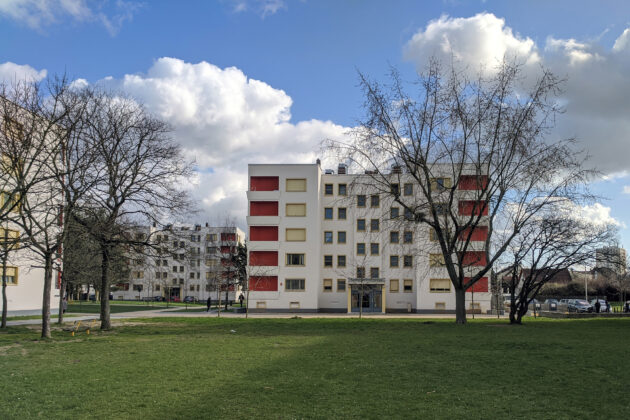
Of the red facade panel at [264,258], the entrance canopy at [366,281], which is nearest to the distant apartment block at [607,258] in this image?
the entrance canopy at [366,281]

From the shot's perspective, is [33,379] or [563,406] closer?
[563,406]

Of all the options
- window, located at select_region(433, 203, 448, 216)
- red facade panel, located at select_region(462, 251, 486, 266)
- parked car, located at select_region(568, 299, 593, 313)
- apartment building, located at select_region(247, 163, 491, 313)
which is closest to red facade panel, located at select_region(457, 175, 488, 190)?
window, located at select_region(433, 203, 448, 216)

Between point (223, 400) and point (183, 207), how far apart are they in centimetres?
1853

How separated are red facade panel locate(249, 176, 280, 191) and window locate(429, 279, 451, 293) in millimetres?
20518

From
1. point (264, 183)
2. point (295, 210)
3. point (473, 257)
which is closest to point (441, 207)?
point (473, 257)

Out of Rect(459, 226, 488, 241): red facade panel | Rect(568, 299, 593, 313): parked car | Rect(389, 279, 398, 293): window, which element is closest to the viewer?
Rect(459, 226, 488, 241): red facade panel

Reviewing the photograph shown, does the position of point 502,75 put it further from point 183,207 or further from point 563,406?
point 563,406

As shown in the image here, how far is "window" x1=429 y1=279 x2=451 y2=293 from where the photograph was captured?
61.0 meters

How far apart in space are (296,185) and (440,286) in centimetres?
1957

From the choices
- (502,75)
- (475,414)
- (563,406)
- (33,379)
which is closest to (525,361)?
(563,406)

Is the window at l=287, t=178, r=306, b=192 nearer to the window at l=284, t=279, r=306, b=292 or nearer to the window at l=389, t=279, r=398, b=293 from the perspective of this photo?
the window at l=284, t=279, r=306, b=292

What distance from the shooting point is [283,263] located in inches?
Answer: 2435

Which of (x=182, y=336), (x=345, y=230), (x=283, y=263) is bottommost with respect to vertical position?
(x=182, y=336)

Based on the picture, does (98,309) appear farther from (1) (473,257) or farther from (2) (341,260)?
(1) (473,257)
